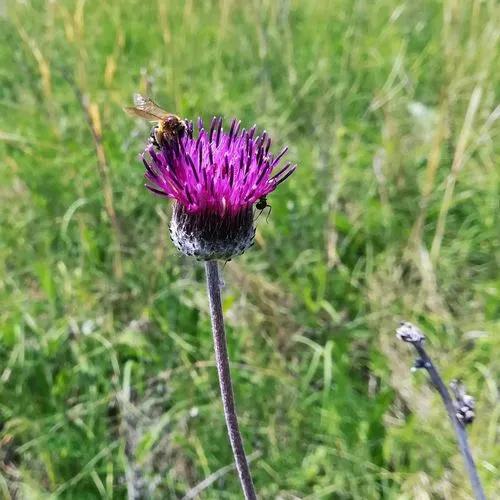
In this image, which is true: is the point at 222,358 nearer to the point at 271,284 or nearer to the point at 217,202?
the point at 217,202

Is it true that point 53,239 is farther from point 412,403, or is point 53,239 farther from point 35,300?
point 412,403

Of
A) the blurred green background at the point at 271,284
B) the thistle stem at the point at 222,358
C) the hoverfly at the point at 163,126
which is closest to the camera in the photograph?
the thistle stem at the point at 222,358

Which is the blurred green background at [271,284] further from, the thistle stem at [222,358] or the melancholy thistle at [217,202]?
the melancholy thistle at [217,202]

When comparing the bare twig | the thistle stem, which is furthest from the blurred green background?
the thistle stem

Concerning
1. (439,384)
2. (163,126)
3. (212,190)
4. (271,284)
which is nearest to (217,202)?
(212,190)

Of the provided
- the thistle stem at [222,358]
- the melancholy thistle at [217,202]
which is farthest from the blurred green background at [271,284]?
the melancholy thistle at [217,202]

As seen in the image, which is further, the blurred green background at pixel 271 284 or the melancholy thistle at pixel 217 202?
the blurred green background at pixel 271 284

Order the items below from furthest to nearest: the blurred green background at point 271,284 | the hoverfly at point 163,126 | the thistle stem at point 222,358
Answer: the blurred green background at point 271,284
the hoverfly at point 163,126
the thistle stem at point 222,358
